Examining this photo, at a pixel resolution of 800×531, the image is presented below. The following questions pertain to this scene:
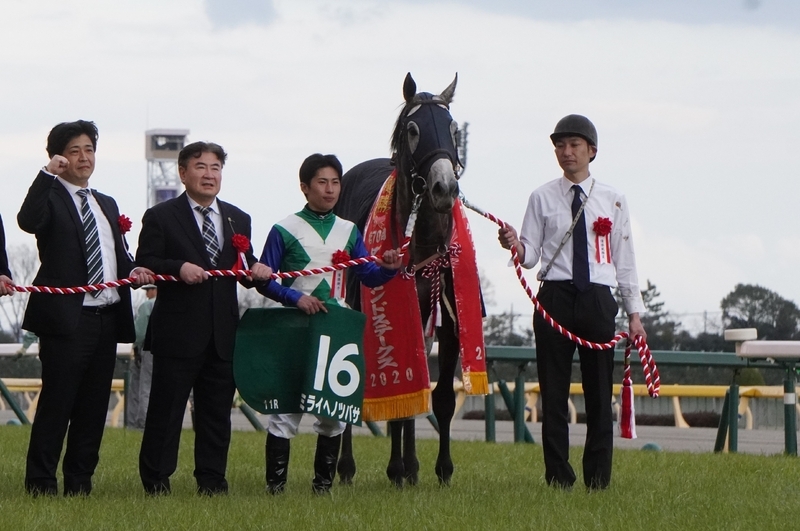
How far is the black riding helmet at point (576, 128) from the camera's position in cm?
661

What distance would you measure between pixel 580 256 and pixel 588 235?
139mm

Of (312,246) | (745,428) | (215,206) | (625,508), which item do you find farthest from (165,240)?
(745,428)

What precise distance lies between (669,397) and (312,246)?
40.5ft

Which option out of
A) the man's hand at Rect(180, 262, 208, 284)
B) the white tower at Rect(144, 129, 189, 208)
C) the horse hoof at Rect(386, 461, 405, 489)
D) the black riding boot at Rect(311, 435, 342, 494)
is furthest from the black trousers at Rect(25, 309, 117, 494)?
the white tower at Rect(144, 129, 189, 208)

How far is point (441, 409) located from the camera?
7582 millimetres

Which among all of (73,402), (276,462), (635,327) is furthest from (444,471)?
(73,402)

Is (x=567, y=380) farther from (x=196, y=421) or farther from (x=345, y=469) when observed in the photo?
(x=196, y=421)

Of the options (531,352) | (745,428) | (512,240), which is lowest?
(745,428)

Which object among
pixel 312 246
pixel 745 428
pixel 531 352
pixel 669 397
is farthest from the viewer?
pixel 669 397

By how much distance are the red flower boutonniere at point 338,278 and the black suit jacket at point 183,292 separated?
47cm

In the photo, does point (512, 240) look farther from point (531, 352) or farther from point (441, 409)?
point (531, 352)

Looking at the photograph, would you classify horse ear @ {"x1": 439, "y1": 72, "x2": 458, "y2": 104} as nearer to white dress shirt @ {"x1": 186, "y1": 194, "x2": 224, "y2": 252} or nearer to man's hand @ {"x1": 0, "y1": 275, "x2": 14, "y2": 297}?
white dress shirt @ {"x1": 186, "y1": 194, "x2": 224, "y2": 252}

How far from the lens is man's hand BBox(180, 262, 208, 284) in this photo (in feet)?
20.2

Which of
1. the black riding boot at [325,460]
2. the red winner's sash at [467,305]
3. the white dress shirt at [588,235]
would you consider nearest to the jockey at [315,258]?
the black riding boot at [325,460]
